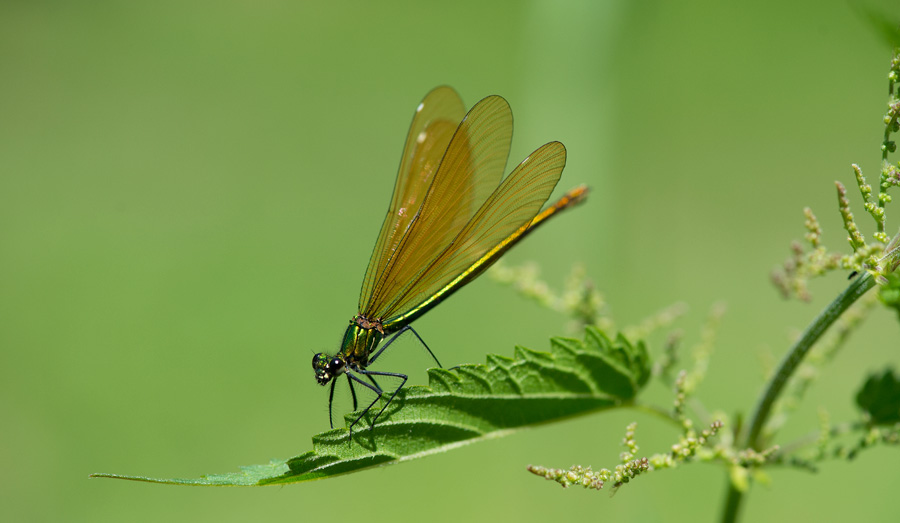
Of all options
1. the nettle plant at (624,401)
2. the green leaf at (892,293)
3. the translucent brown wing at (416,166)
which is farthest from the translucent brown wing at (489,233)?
the green leaf at (892,293)

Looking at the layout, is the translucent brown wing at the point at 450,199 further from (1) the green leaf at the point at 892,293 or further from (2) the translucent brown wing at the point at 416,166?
(1) the green leaf at the point at 892,293

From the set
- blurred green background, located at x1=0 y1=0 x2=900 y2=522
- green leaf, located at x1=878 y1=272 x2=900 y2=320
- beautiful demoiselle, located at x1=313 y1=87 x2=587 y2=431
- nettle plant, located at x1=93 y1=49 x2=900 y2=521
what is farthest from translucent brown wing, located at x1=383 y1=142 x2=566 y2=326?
green leaf, located at x1=878 y1=272 x2=900 y2=320

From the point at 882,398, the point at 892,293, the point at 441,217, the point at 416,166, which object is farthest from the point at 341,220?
the point at 892,293

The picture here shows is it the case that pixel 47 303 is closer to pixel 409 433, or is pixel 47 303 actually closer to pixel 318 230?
pixel 318 230

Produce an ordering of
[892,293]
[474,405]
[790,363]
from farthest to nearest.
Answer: [474,405] < [790,363] < [892,293]

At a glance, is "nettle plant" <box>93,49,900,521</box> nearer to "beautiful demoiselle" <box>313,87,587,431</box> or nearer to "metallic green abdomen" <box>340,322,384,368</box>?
"beautiful demoiselle" <box>313,87,587,431</box>

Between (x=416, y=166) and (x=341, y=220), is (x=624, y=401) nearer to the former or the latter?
(x=416, y=166)
